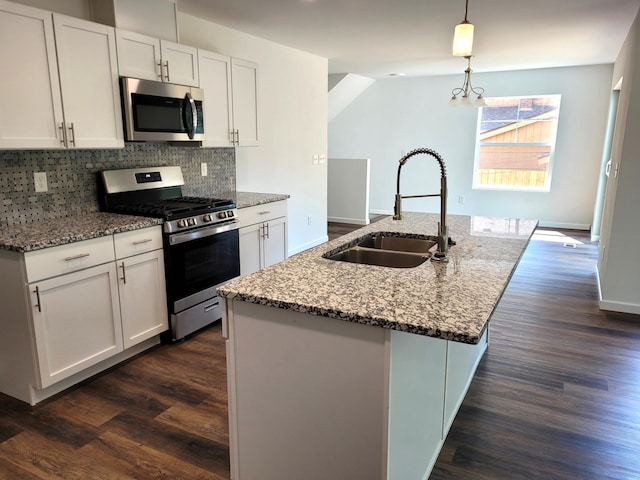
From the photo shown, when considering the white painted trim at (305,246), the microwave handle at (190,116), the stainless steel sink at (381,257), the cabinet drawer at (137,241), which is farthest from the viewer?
the white painted trim at (305,246)

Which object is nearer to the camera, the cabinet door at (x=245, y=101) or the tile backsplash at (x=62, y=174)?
the tile backsplash at (x=62, y=174)

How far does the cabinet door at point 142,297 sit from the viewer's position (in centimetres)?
281

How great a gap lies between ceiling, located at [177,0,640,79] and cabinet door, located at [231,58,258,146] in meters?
0.41

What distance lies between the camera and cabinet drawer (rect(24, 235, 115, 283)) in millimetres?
2279

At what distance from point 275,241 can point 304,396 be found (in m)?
2.72

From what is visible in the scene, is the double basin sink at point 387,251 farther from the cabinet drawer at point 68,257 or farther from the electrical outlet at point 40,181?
the electrical outlet at point 40,181

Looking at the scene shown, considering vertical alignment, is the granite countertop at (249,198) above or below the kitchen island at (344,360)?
above

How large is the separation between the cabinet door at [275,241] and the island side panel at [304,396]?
7.89ft

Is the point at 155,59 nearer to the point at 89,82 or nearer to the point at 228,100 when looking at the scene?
the point at 89,82

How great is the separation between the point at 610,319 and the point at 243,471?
3.27 meters

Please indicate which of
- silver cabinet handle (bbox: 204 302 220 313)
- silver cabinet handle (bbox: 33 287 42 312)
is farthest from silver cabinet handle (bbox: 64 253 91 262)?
silver cabinet handle (bbox: 204 302 220 313)

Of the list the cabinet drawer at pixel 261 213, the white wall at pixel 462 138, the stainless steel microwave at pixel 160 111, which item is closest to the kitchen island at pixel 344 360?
the stainless steel microwave at pixel 160 111

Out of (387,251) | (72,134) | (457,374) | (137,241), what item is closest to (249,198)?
(137,241)

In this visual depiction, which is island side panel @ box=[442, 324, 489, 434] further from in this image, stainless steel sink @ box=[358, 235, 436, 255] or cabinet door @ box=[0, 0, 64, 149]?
cabinet door @ box=[0, 0, 64, 149]
